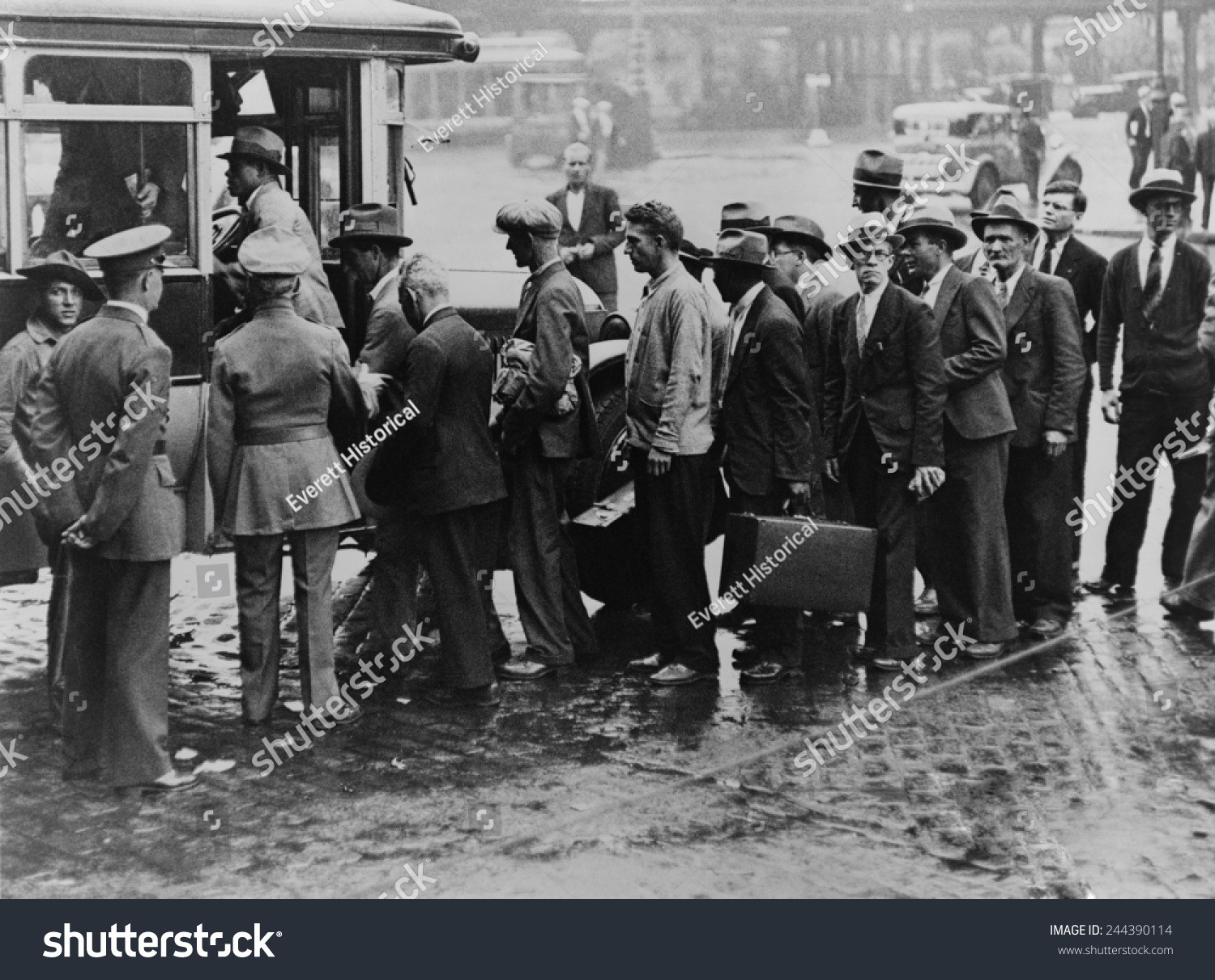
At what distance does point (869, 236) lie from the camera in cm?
757

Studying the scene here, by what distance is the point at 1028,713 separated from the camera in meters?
6.98

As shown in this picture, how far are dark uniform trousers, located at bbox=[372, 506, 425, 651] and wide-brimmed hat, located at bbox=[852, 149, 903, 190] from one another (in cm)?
246

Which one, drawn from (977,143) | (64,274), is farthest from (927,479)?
(977,143)

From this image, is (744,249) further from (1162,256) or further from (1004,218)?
(1162,256)

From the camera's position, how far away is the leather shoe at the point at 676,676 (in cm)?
741

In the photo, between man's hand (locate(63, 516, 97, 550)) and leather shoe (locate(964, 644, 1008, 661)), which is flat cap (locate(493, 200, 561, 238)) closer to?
man's hand (locate(63, 516, 97, 550))

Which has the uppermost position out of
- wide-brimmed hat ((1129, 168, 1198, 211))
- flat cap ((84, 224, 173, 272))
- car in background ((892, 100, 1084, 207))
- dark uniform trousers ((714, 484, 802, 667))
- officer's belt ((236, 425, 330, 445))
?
car in background ((892, 100, 1084, 207))

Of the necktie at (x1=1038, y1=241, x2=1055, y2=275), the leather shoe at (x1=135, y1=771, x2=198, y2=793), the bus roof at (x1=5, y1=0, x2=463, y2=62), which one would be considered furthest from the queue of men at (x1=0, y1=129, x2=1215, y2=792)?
the bus roof at (x1=5, y1=0, x2=463, y2=62)

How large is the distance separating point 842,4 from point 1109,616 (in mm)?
14330

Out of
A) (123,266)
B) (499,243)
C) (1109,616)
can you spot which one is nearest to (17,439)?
(123,266)

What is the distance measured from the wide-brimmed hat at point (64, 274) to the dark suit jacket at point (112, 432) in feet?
2.44

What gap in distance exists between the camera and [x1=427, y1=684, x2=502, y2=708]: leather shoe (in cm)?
712

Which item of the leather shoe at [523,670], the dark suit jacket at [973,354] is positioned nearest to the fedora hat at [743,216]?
the dark suit jacket at [973,354]

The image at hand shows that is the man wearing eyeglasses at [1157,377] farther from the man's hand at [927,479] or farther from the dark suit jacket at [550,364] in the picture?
the dark suit jacket at [550,364]
